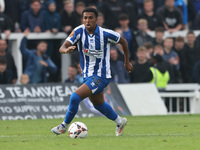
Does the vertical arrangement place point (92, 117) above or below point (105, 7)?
below

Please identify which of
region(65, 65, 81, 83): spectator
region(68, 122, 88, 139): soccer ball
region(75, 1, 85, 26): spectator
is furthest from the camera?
region(75, 1, 85, 26): spectator

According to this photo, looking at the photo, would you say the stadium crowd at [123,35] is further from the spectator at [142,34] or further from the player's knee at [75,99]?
the player's knee at [75,99]

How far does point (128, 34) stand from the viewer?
61.8 feet

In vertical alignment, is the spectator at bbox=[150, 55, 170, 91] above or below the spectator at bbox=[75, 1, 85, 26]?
below

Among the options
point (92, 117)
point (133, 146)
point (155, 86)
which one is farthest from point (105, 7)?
point (133, 146)

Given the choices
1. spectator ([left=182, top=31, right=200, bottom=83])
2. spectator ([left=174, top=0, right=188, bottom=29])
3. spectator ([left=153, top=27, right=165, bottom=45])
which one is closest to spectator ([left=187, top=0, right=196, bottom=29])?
spectator ([left=174, top=0, right=188, bottom=29])

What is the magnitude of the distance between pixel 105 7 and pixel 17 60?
3292 millimetres

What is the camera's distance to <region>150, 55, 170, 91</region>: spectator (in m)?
17.8

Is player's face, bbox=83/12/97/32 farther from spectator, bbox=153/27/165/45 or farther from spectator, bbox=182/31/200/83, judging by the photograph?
spectator, bbox=182/31/200/83

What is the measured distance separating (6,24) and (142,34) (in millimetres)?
4460

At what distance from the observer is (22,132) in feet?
37.2

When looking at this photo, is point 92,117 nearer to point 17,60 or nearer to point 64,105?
point 64,105

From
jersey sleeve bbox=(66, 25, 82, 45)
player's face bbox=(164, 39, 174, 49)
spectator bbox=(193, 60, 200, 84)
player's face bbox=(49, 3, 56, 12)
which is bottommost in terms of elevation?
spectator bbox=(193, 60, 200, 84)

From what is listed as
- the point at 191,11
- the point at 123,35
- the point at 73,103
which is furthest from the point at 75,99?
the point at 191,11
